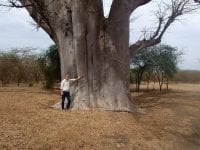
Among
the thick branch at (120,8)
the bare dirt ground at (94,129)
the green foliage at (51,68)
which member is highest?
the thick branch at (120,8)

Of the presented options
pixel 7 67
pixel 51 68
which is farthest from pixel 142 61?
pixel 7 67

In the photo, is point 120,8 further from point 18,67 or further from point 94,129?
point 18,67

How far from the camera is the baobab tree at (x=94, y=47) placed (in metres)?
16.9

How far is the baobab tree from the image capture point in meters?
16.9

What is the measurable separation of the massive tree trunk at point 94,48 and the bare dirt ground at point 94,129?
1034mm

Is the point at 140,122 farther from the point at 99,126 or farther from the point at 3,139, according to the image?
the point at 3,139

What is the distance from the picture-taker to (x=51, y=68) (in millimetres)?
28344

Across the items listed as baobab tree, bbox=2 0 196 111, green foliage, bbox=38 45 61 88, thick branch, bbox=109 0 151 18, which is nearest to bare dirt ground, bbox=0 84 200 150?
baobab tree, bbox=2 0 196 111

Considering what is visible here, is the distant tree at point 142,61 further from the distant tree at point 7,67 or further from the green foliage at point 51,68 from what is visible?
the distant tree at point 7,67

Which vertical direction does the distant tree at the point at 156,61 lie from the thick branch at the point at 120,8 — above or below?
below

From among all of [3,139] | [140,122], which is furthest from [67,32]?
[3,139]

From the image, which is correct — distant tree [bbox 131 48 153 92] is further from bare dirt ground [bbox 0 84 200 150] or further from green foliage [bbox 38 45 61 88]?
bare dirt ground [bbox 0 84 200 150]

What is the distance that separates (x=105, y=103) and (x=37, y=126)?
4494 millimetres

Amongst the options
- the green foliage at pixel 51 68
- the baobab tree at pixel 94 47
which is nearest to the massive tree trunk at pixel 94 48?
the baobab tree at pixel 94 47
